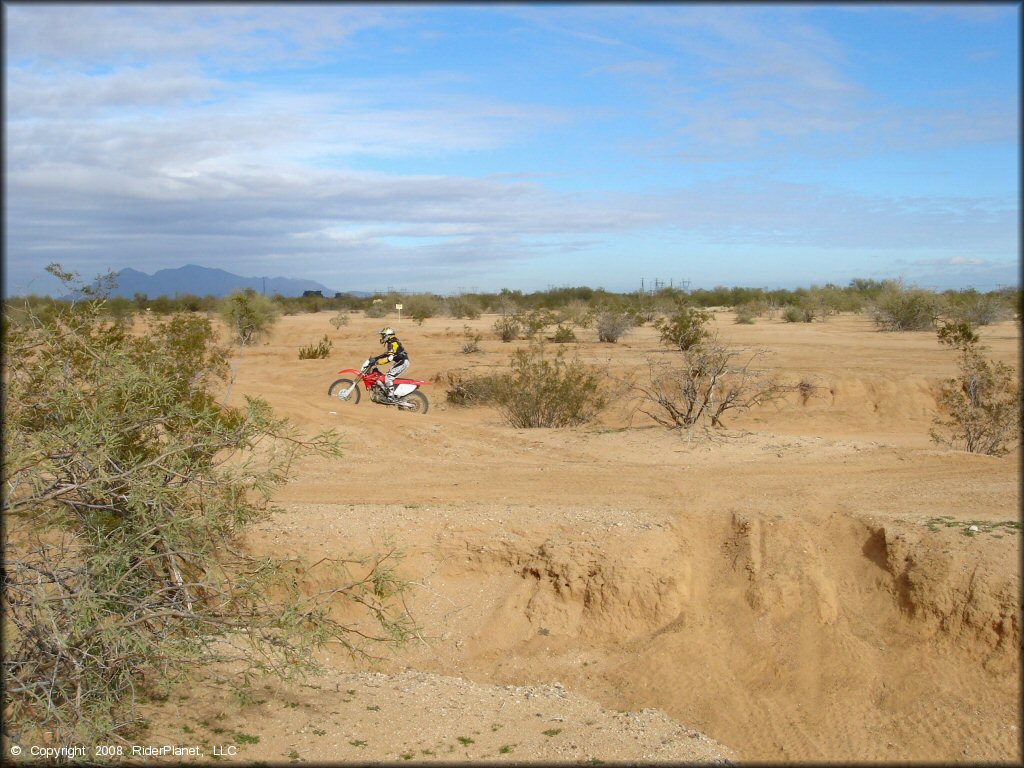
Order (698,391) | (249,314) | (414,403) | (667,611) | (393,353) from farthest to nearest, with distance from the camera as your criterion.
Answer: (249,314), (393,353), (414,403), (698,391), (667,611)

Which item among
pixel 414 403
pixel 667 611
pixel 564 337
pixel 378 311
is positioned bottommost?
pixel 667 611

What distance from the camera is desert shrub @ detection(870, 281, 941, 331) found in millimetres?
33844

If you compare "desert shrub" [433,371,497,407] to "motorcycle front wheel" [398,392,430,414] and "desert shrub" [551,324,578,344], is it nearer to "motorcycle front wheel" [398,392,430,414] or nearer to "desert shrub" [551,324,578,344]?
"motorcycle front wheel" [398,392,430,414]

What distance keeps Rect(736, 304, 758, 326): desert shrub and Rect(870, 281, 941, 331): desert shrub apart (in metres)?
6.53

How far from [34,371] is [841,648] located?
7975mm

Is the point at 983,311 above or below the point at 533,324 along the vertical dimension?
above

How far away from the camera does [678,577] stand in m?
9.31

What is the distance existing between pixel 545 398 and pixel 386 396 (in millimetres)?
3441

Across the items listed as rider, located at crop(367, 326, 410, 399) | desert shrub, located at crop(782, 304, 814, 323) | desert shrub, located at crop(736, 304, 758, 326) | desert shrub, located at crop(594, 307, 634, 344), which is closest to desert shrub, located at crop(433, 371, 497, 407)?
rider, located at crop(367, 326, 410, 399)

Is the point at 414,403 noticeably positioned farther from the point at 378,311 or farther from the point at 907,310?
the point at 378,311

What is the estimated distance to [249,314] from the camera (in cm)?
3155

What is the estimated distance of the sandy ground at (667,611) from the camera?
711 cm

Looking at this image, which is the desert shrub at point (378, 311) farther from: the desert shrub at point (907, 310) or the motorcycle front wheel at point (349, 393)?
the motorcycle front wheel at point (349, 393)

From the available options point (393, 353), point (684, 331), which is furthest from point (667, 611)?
point (684, 331)
